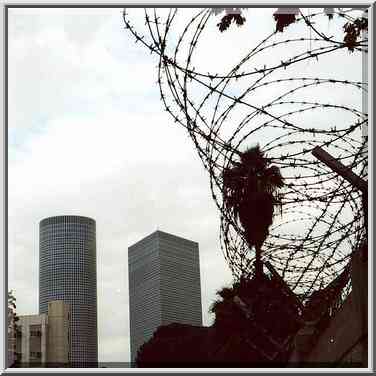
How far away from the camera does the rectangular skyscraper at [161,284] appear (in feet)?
10.6

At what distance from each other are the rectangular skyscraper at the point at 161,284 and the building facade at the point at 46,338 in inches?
13.3

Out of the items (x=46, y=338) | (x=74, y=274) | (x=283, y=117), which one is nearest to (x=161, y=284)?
(x=74, y=274)

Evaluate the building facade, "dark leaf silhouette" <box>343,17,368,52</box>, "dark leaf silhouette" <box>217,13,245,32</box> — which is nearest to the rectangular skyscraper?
the building facade

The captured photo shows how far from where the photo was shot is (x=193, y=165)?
3.37m

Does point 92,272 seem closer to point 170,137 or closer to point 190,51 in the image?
point 170,137

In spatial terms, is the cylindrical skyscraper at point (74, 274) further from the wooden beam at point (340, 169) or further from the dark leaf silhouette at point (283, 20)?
the dark leaf silhouette at point (283, 20)

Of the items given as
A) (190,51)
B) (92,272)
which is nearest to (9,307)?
(92,272)

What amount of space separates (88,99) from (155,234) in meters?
0.81

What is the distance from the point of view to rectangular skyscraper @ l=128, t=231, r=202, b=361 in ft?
10.6

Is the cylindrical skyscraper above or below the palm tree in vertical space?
below

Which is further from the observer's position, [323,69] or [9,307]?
[323,69]

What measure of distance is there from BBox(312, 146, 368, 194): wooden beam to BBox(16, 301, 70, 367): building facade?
60.2 inches

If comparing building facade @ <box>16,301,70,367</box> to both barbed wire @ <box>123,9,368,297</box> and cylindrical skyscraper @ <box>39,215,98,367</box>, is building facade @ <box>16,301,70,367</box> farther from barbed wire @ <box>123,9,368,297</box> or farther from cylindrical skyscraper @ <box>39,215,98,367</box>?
barbed wire @ <box>123,9,368,297</box>

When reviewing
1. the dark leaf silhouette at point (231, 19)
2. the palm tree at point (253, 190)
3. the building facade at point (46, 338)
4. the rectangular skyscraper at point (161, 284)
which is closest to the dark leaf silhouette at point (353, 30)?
the dark leaf silhouette at point (231, 19)
